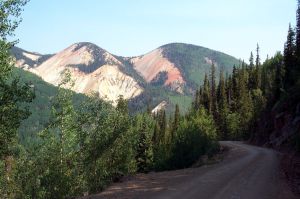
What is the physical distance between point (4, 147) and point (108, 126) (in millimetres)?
19995

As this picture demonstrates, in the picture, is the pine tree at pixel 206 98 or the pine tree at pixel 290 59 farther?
the pine tree at pixel 206 98

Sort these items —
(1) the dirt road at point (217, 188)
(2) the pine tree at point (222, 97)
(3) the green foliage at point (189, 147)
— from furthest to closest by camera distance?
1. (2) the pine tree at point (222, 97)
2. (3) the green foliage at point (189, 147)
3. (1) the dirt road at point (217, 188)

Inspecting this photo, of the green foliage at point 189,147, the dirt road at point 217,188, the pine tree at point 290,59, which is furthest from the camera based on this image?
the pine tree at point 290,59

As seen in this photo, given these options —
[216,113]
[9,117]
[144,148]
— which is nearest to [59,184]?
[9,117]

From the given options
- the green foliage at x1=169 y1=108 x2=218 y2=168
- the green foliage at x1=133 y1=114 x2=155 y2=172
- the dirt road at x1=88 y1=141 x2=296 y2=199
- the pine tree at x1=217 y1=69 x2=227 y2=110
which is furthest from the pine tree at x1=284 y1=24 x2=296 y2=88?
the dirt road at x1=88 y1=141 x2=296 y2=199

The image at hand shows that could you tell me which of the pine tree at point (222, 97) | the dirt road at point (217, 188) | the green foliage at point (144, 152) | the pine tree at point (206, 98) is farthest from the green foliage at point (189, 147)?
the pine tree at point (206, 98)

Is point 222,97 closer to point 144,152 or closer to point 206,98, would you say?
point 206,98

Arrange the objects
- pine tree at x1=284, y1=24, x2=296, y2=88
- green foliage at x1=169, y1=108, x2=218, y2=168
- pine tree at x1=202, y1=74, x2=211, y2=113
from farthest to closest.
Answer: pine tree at x1=202, y1=74, x2=211, y2=113
pine tree at x1=284, y1=24, x2=296, y2=88
green foliage at x1=169, y1=108, x2=218, y2=168

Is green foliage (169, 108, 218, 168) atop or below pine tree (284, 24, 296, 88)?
below

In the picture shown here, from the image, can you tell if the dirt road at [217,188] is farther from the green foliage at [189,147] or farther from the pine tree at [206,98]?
the pine tree at [206,98]

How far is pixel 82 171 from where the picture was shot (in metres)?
37.9

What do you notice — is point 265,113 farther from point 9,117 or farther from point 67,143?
point 9,117

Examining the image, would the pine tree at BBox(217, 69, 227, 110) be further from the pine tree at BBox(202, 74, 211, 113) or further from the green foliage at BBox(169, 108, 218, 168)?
the green foliage at BBox(169, 108, 218, 168)

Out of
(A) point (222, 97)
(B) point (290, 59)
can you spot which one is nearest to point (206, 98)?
(A) point (222, 97)
